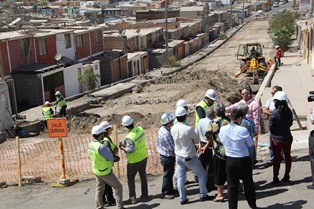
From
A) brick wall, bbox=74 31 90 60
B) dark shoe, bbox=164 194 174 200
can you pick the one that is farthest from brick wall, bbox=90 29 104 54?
dark shoe, bbox=164 194 174 200

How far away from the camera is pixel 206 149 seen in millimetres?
8438

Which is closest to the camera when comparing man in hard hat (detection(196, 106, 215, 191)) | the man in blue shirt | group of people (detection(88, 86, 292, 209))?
the man in blue shirt

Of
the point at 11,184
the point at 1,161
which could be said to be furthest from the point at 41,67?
the point at 11,184

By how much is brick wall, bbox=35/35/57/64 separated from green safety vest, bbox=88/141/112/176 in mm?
26796

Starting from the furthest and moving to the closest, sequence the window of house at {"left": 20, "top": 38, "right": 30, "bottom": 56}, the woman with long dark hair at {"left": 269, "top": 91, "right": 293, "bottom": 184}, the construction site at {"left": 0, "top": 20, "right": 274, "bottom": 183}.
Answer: the window of house at {"left": 20, "top": 38, "right": 30, "bottom": 56} < the construction site at {"left": 0, "top": 20, "right": 274, "bottom": 183} < the woman with long dark hair at {"left": 269, "top": 91, "right": 293, "bottom": 184}

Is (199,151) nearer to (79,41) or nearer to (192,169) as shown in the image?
(192,169)

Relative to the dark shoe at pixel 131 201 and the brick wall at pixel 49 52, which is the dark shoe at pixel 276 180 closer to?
the dark shoe at pixel 131 201

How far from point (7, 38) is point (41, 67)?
9.17 feet

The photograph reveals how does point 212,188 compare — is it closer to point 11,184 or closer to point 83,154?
point 11,184

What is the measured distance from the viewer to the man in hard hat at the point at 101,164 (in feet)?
26.5

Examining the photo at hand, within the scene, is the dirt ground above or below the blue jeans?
below

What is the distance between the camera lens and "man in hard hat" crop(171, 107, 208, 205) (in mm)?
7977

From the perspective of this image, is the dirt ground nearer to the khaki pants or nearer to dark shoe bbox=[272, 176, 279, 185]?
dark shoe bbox=[272, 176, 279, 185]

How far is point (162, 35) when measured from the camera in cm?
5978
